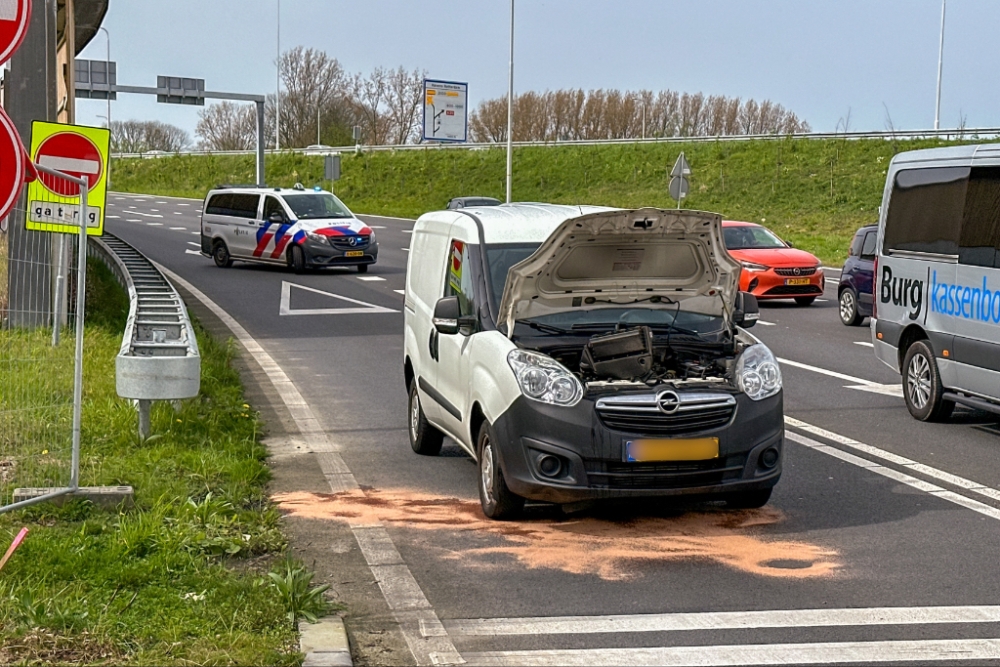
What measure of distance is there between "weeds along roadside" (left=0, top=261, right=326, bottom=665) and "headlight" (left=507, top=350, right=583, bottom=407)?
1550 millimetres

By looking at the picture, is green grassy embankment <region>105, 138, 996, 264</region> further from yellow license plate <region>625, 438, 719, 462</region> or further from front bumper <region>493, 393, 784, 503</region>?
yellow license plate <region>625, 438, 719, 462</region>

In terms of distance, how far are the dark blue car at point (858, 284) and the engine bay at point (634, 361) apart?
1197 cm

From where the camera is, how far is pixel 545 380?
734cm

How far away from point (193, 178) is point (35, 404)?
84.2 m

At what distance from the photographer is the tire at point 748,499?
302 inches

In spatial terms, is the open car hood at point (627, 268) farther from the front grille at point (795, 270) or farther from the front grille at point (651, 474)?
the front grille at point (795, 270)

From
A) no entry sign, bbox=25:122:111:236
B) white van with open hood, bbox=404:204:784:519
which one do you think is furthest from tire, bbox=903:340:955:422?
no entry sign, bbox=25:122:111:236

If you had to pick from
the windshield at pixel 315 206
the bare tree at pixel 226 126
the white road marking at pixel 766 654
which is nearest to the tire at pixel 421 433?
the white road marking at pixel 766 654

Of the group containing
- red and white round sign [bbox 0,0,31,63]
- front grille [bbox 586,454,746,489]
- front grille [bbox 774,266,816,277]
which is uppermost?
red and white round sign [bbox 0,0,31,63]

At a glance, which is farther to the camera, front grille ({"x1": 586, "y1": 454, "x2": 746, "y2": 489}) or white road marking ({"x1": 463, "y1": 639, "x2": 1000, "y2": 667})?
front grille ({"x1": 586, "y1": 454, "x2": 746, "y2": 489})

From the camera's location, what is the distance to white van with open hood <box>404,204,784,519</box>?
23.8 ft

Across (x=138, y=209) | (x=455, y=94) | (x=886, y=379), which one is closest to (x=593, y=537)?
(x=886, y=379)

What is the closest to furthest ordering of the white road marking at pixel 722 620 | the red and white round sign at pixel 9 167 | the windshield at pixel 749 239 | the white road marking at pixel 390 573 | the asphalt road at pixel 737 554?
the red and white round sign at pixel 9 167, the white road marking at pixel 390 573, the asphalt road at pixel 737 554, the white road marking at pixel 722 620, the windshield at pixel 749 239

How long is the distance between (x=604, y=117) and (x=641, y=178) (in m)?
32.7
